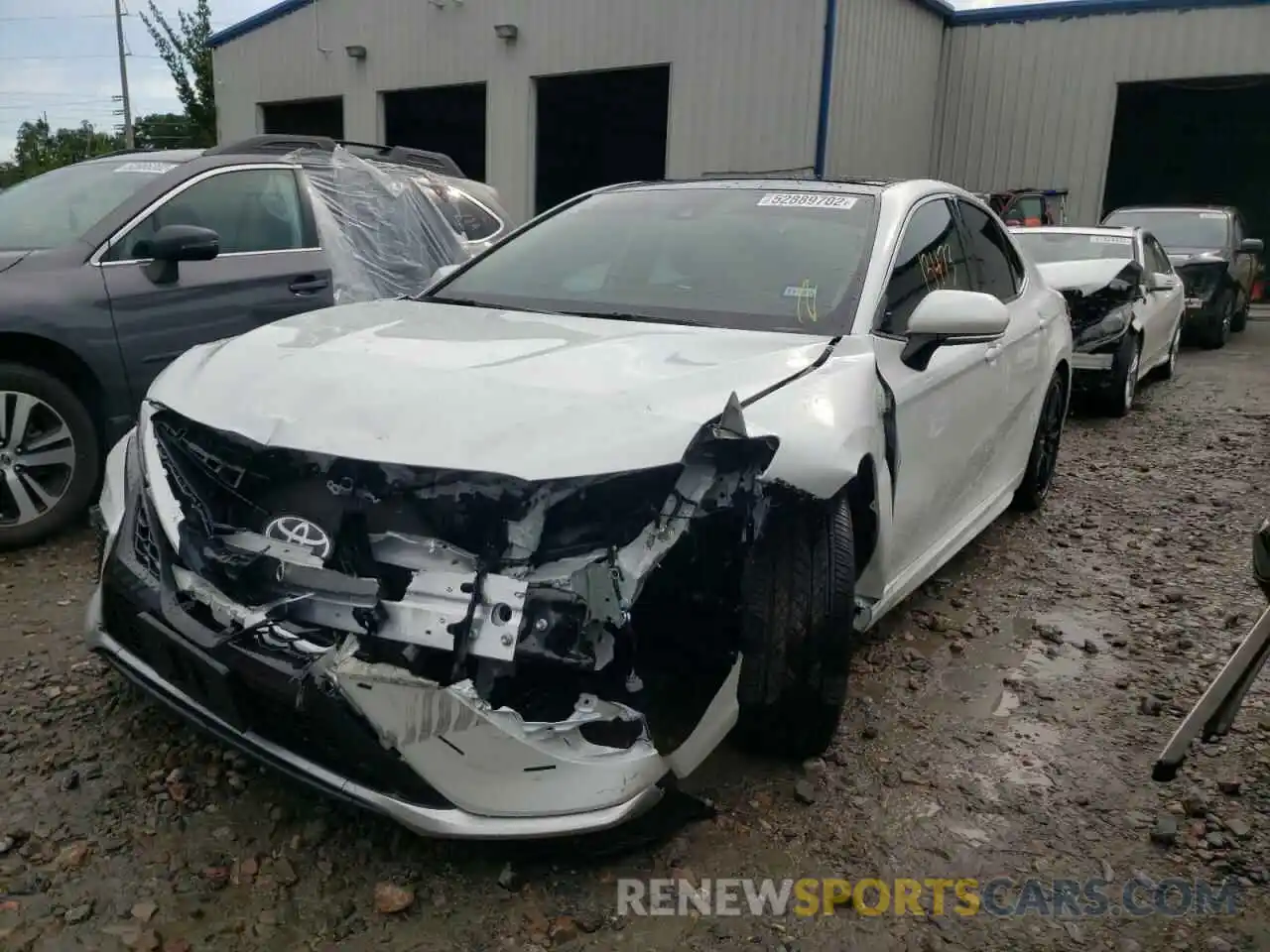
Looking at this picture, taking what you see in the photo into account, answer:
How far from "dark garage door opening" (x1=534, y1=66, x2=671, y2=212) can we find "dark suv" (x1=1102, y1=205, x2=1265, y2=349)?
668 cm

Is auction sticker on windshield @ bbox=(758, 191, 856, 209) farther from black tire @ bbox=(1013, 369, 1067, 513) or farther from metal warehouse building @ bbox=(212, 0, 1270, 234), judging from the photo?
metal warehouse building @ bbox=(212, 0, 1270, 234)

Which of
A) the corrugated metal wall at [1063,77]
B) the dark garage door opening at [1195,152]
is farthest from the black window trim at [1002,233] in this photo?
the dark garage door opening at [1195,152]

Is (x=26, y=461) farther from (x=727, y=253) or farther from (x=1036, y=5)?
(x=1036, y=5)

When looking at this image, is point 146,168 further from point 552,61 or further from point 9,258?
point 552,61

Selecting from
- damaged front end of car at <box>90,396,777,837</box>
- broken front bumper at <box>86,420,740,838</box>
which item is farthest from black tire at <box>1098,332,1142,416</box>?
broken front bumper at <box>86,420,740,838</box>

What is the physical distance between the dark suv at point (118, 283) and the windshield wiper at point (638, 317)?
201cm

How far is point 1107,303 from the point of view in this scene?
7.77 meters

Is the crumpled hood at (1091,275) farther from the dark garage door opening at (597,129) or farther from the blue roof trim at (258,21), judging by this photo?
the blue roof trim at (258,21)

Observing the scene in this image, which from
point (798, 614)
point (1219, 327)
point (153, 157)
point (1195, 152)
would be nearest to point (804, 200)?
point (798, 614)

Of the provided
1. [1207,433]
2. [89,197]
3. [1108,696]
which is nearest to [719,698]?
[1108,696]

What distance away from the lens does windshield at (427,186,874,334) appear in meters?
3.06

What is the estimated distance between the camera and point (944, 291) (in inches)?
117

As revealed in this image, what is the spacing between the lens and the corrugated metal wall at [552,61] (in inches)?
511

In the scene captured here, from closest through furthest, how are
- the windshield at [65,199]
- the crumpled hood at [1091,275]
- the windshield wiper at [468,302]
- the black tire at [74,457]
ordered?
the windshield wiper at [468,302], the black tire at [74,457], the windshield at [65,199], the crumpled hood at [1091,275]
